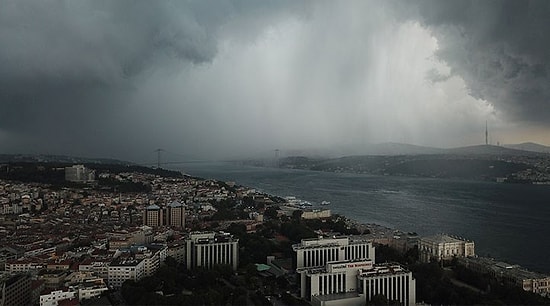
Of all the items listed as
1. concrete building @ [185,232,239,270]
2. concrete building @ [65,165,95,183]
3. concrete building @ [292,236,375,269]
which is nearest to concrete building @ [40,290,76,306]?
concrete building @ [185,232,239,270]

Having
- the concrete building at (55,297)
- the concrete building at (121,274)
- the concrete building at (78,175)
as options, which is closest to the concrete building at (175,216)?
the concrete building at (121,274)

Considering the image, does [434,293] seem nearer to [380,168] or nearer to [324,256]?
[324,256]

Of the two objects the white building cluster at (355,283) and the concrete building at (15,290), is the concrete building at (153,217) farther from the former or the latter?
the white building cluster at (355,283)

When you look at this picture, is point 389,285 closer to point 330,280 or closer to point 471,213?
point 330,280

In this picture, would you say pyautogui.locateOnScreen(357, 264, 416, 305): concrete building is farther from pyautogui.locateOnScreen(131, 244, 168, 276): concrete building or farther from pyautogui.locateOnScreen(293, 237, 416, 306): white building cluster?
pyautogui.locateOnScreen(131, 244, 168, 276): concrete building

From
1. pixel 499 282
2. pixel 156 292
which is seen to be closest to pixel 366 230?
pixel 499 282
